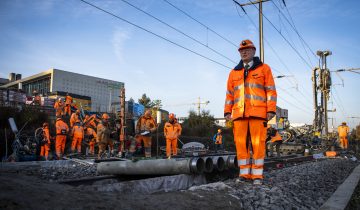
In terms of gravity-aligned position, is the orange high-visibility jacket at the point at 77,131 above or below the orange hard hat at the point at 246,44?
below

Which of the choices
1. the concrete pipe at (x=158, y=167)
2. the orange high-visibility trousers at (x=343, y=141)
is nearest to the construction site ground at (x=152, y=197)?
the concrete pipe at (x=158, y=167)

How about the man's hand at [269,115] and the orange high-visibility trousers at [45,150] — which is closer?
the man's hand at [269,115]

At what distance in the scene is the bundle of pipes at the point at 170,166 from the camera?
4414 mm

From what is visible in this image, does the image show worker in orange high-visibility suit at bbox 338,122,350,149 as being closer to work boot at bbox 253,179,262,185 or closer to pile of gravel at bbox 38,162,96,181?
pile of gravel at bbox 38,162,96,181

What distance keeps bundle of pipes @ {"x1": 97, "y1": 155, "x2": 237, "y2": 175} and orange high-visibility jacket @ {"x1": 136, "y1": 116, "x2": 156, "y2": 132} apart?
22.5 ft

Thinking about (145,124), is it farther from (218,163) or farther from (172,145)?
(218,163)

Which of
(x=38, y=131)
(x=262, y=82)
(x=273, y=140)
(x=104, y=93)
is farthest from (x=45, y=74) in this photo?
(x=262, y=82)

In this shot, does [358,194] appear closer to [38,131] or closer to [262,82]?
[262,82]

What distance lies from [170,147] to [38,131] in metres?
5.30

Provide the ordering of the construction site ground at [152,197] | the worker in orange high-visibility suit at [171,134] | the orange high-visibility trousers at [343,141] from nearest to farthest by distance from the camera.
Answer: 1. the construction site ground at [152,197]
2. the worker in orange high-visibility suit at [171,134]
3. the orange high-visibility trousers at [343,141]

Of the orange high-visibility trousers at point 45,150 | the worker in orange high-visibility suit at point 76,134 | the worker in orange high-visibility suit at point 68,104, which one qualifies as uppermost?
the worker in orange high-visibility suit at point 68,104

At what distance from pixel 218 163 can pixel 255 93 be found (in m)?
1.25

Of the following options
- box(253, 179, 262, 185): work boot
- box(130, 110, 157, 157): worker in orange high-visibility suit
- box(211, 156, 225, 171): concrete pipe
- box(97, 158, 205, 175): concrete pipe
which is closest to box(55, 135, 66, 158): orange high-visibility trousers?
box(130, 110, 157, 157): worker in orange high-visibility suit

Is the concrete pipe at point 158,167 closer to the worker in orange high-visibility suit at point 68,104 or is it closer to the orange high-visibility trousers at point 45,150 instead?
the orange high-visibility trousers at point 45,150
